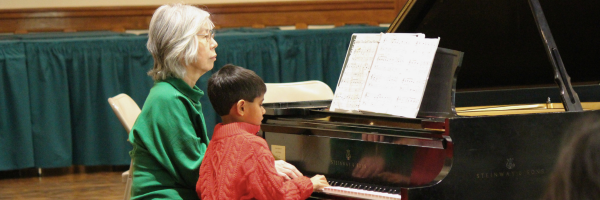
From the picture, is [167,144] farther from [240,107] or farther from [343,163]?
[343,163]

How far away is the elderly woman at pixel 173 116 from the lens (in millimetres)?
2178

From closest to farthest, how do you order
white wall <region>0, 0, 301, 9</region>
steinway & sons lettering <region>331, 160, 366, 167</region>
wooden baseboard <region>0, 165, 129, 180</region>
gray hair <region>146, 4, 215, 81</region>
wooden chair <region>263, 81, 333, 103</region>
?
steinway & sons lettering <region>331, 160, 366, 167</region> → gray hair <region>146, 4, 215, 81</region> → wooden chair <region>263, 81, 333, 103</region> → wooden baseboard <region>0, 165, 129, 180</region> → white wall <region>0, 0, 301, 9</region>

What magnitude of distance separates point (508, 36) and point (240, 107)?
5.04ft

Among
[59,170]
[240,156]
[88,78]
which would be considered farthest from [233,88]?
[59,170]

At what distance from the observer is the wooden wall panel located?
5492 mm

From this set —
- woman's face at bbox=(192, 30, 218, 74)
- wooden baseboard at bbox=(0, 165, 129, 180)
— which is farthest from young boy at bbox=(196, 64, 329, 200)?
wooden baseboard at bbox=(0, 165, 129, 180)

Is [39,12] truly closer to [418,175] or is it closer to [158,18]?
[158,18]

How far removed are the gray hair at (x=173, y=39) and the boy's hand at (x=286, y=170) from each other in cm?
48

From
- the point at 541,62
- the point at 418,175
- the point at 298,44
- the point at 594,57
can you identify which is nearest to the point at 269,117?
the point at 418,175

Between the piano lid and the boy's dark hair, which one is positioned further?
the piano lid

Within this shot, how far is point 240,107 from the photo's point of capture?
211cm

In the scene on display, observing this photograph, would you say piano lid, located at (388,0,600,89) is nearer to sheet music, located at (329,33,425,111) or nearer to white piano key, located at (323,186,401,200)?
sheet music, located at (329,33,425,111)

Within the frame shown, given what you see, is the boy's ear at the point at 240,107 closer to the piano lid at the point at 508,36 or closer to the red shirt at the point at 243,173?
the red shirt at the point at 243,173

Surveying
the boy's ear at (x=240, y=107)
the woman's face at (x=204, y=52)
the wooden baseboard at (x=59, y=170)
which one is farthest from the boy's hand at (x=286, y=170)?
the wooden baseboard at (x=59, y=170)
